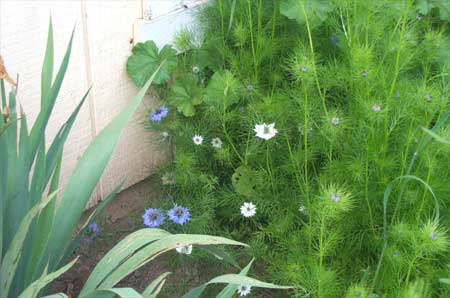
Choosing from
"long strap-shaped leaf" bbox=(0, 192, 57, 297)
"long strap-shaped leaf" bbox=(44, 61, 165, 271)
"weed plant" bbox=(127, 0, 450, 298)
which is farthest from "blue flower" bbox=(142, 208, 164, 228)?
"long strap-shaped leaf" bbox=(0, 192, 57, 297)

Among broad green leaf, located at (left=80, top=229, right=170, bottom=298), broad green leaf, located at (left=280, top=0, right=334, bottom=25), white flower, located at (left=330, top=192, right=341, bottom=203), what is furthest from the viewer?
broad green leaf, located at (left=280, top=0, right=334, bottom=25)

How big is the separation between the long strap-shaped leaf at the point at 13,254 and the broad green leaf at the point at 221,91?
3.63 ft

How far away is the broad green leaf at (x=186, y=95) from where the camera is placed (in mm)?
2801

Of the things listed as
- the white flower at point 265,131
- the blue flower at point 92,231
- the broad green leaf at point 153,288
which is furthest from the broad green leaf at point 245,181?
the broad green leaf at point 153,288

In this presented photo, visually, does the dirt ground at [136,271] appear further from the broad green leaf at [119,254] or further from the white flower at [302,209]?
the broad green leaf at [119,254]

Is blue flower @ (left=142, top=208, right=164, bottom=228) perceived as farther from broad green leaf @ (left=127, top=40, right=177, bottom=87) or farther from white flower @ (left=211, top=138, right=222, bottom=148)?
broad green leaf @ (left=127, top=40, right=177, bottom=87)

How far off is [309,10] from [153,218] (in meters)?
1.00

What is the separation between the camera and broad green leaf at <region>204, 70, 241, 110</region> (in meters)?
2.58

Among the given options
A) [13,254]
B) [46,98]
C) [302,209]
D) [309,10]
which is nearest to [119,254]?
[13,254]

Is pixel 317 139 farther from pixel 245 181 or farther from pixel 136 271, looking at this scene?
pixel 136 271

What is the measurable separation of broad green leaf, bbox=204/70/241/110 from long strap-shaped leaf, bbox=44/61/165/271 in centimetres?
84

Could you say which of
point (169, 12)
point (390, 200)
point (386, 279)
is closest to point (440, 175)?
point (390, 200)

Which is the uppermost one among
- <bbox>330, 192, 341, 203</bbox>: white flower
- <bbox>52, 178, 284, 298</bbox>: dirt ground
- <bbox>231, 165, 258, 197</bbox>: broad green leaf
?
<bbox>330, 192, 341, 203</bbox>: white flower

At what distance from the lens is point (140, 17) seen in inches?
108
